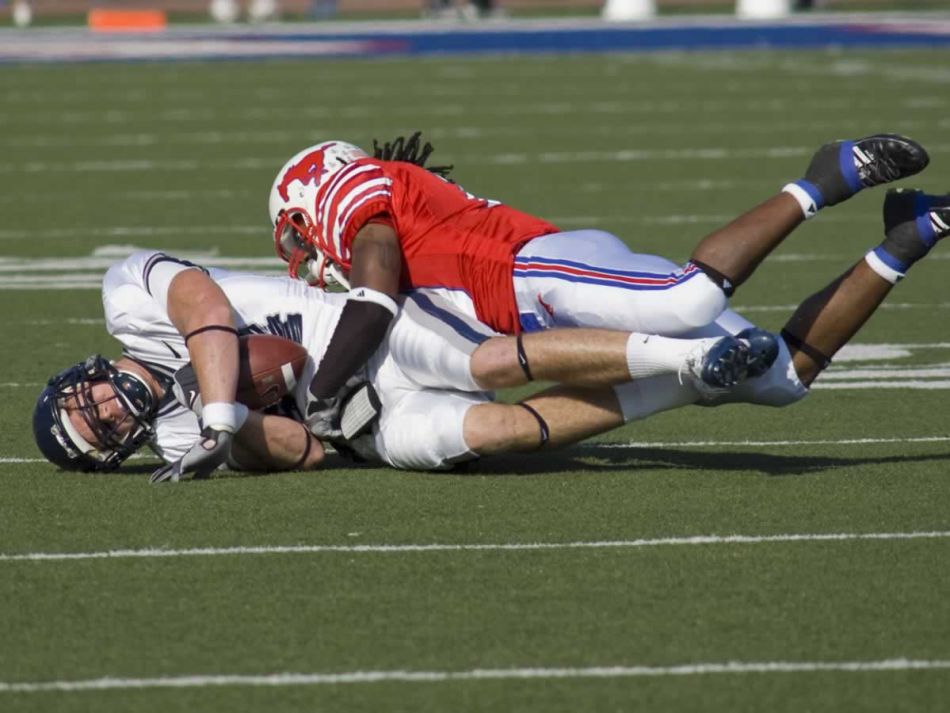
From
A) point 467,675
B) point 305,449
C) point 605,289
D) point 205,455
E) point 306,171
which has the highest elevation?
point 306,171

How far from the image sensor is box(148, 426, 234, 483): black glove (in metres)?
5.62

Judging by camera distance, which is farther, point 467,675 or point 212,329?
point 212,329

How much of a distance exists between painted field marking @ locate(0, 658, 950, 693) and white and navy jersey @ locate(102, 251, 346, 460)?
1.93 meters

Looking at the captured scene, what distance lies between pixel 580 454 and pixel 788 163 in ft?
26.6

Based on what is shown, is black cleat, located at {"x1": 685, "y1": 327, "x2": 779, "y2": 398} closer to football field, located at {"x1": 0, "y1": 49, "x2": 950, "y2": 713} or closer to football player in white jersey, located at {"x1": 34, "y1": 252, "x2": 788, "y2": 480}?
football player in white jersey, located at {"x1": 34, "y1": 252, "x2": 788, "y2": 480}

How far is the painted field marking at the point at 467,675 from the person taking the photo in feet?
13.2

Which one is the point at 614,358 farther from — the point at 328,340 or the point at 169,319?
the point at 169,319

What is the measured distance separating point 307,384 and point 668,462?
115 cm

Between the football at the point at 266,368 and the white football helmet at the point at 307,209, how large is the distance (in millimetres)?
394

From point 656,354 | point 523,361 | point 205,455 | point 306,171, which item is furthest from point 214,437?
point 656,354

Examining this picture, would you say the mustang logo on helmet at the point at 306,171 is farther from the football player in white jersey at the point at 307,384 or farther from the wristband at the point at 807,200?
the wristband at the point at 807,200

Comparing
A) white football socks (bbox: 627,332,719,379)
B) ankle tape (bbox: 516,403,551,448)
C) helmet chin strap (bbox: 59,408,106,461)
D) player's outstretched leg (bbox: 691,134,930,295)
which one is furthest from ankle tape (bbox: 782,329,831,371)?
helmet chin strap (bbox: 59,408,106,461)

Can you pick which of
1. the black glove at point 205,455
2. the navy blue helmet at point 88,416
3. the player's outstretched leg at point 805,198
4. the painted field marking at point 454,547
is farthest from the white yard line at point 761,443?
the painted field marking at point 454,547

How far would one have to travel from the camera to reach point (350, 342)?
227 inches
